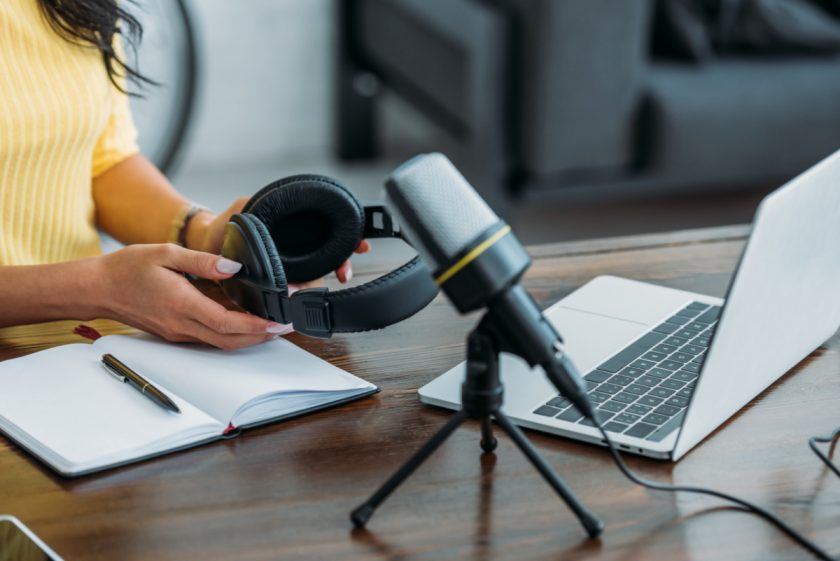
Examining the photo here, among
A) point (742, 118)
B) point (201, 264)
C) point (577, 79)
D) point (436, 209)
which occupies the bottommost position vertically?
point (742, 118)

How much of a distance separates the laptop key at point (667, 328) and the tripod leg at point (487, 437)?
251mm

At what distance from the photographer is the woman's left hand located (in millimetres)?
1027

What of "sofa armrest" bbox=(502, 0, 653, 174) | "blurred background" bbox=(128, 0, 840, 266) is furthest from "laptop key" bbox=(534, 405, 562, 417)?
"sofa armrest" bbox=(502, 0, 653, 174)

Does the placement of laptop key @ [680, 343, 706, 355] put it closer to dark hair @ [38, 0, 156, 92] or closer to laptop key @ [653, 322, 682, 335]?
laptop key @ [653, 322, 682, 335]

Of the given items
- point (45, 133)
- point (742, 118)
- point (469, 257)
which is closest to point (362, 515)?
point (469, 257)

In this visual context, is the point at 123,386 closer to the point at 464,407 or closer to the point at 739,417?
the point at 464,407

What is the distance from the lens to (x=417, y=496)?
688mm

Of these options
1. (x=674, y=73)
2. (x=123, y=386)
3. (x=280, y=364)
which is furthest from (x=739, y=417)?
Answer: (x=674, y=73)

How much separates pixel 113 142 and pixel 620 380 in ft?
2.32

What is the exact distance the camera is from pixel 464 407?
26.1 inches

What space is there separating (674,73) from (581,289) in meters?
1.79

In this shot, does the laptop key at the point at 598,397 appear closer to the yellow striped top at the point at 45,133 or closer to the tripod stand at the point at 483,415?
the tripod stand at the point at 483,415

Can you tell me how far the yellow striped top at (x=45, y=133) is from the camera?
44.8 inches

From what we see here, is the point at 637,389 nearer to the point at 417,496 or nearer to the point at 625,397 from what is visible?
the point at 625,397
